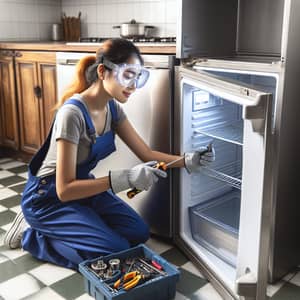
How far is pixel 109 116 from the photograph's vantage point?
1.80m

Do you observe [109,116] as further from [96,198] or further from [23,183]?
[23,183]

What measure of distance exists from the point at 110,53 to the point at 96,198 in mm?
640

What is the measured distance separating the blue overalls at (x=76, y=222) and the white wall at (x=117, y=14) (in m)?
1.29

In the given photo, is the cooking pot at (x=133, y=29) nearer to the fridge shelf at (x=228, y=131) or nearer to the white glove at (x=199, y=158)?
the fridge shelf at (x=228, y=131)

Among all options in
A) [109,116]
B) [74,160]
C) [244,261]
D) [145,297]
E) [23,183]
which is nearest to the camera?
[244,261]

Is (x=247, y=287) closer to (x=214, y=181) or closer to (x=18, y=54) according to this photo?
(x=214, y=181)


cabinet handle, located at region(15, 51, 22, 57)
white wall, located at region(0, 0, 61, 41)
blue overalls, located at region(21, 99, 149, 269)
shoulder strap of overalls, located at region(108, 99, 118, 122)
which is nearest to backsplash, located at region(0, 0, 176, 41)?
white wall, located at region(0, 0, 61, 41)

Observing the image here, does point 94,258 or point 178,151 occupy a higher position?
point 178,151

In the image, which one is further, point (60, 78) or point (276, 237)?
point (60, 78)

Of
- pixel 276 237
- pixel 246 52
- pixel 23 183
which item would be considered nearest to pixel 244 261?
pixel 276 237

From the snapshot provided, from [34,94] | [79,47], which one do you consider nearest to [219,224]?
[79,47]

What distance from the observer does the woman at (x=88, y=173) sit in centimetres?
159

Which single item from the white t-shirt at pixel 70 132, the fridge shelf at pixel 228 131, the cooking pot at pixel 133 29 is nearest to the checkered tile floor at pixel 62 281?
the white t-shirt at pixel 70 132

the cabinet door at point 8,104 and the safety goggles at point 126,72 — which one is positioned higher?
Result: the safety goggles at point 126,72
